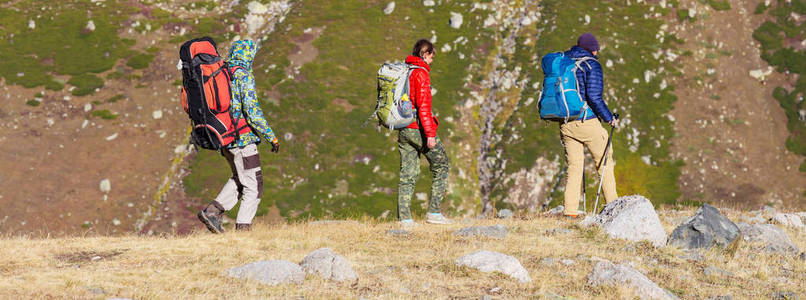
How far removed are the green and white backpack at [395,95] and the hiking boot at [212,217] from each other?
13.0 feet

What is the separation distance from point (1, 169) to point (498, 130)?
27280 millimetres

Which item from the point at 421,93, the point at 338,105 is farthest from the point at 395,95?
the point at 338,105

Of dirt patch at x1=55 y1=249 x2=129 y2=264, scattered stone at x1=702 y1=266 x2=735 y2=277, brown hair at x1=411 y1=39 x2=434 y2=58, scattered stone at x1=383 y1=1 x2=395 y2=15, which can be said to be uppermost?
scattered stone at x1=383 y1=1 x2=395 y2=15

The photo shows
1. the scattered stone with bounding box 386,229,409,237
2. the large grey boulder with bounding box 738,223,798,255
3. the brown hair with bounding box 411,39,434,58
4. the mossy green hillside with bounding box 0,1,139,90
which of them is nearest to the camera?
the large grey boulder with bounding box 738,223,798,255

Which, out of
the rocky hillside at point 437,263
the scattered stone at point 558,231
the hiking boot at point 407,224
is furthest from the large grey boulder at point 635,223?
the hiking boot at point 407,224

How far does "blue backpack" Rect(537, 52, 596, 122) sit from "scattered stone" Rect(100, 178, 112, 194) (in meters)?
26.0

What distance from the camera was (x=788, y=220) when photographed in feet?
48.0

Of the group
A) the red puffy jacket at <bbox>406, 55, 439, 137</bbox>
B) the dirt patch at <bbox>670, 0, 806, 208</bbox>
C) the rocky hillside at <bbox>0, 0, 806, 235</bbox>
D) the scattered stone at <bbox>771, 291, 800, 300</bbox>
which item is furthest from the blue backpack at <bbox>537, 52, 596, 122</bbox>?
the dirt patch at <bbox>670, 0, 806, 208</bbox>

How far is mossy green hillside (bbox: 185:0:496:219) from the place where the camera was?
31781 millimetres

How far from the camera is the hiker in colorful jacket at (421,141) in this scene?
13.0 meters

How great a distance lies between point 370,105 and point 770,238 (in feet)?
90.3

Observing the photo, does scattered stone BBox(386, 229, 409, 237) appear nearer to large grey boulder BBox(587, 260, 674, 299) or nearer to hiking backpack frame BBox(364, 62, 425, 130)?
hiking backpack frame BBox(364, 62, 425, 130)

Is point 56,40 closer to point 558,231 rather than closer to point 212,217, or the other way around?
point 212,217

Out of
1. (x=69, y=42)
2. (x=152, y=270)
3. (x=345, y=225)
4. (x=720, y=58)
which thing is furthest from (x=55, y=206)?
(x=720, y=58)
